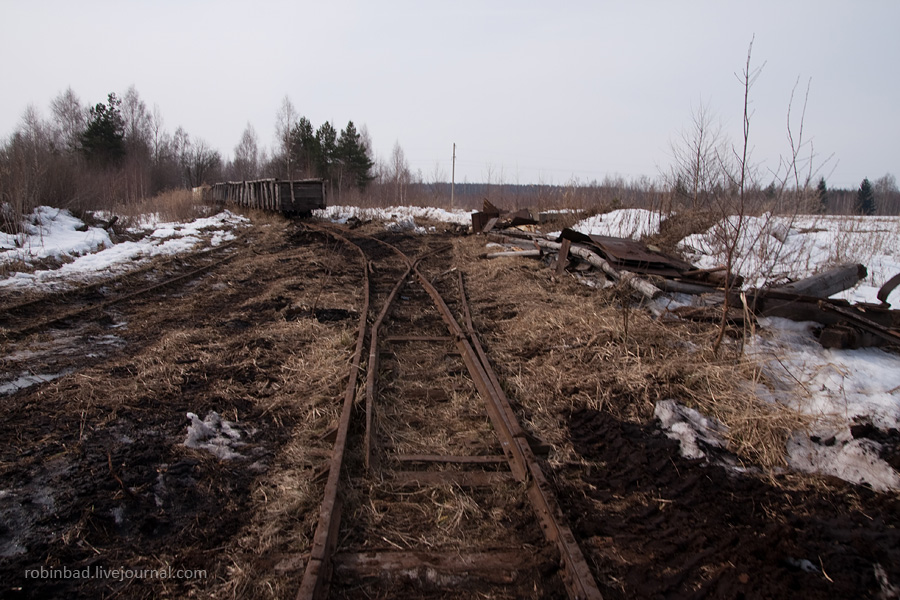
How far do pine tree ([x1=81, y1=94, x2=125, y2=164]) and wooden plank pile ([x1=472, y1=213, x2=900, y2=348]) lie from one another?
160 feet

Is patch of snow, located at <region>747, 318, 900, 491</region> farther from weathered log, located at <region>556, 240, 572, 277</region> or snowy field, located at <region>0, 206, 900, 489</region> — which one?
weathered log, located at <region>556, 240, 572, 277</region>

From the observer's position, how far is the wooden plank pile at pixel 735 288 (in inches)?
192

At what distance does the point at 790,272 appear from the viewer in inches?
300

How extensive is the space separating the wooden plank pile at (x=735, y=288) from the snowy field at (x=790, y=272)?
0.16 meters

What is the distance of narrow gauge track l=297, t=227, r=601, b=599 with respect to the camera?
229 cm

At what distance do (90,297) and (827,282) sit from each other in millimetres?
10447

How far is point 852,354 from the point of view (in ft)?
15.5

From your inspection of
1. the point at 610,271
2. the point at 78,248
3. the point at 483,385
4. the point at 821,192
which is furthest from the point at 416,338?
the point at 78,248

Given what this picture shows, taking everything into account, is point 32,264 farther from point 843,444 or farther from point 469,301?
point 843,444

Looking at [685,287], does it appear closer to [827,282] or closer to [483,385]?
[827,282]

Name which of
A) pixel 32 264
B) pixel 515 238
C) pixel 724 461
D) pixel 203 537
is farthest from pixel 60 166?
pixel 724 461

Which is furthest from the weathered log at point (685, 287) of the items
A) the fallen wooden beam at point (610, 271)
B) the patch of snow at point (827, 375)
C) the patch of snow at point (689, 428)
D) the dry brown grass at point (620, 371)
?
the patch of snow at point (689, 428)

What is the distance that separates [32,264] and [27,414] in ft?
25.9

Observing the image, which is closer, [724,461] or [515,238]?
[724,461]
